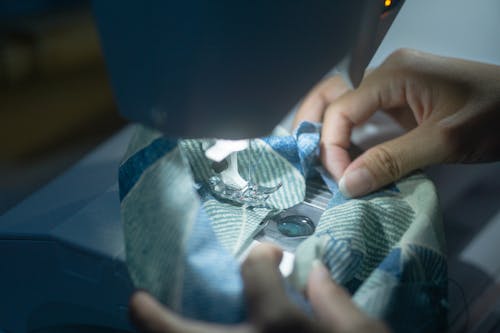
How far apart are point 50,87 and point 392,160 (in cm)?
127

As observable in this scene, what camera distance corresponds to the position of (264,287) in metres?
0.46

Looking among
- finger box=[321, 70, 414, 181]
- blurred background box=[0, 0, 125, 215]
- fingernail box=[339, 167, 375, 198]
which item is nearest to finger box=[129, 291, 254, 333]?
fingernail box=[339, 167, 375, 198]

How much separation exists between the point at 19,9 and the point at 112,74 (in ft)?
3.49

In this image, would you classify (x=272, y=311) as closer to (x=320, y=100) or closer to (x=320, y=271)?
(x=320, y=271)

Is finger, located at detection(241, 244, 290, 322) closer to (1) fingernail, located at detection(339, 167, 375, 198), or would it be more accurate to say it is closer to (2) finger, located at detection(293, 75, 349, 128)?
(1) fingernail, located at detection(339, 167, 375, 198)

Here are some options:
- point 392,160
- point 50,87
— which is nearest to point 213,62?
point 392,160

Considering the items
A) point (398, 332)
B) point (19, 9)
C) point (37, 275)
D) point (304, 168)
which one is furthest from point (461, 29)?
point (19, 9)

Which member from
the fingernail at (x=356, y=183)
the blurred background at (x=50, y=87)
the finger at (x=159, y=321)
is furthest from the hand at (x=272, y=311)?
the blurred background at (x=50, y=87)

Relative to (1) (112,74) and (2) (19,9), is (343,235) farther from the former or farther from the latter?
(2) (19,9)

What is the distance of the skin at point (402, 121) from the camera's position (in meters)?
0.51

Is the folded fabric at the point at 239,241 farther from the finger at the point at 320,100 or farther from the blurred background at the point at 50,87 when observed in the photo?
the blurred background at the point at 50,87

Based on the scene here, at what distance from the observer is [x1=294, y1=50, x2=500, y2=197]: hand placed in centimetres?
65

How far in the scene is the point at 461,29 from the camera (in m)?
0.76

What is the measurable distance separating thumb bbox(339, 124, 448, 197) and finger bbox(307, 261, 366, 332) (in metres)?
0.14
